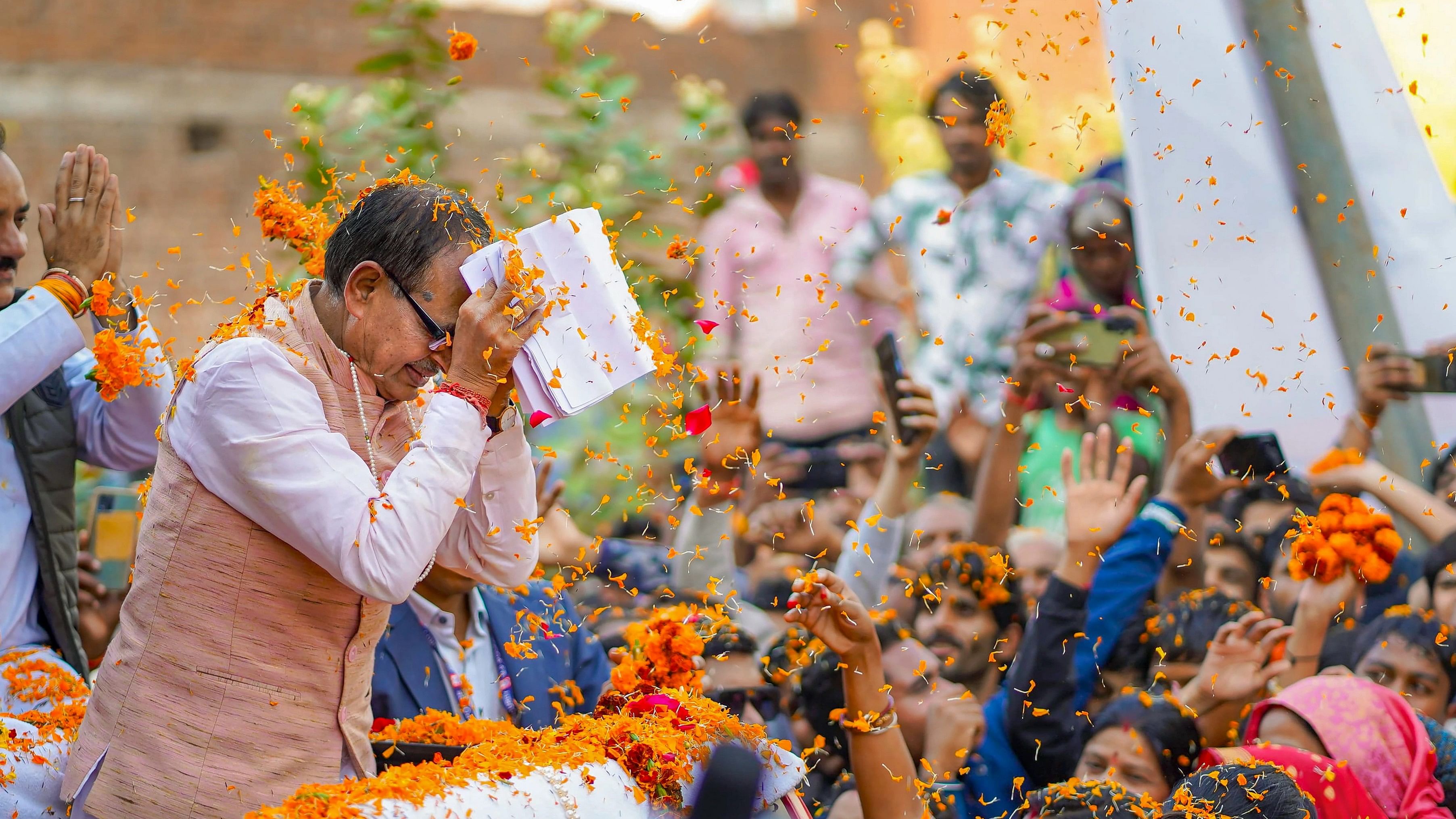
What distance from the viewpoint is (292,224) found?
123 inches

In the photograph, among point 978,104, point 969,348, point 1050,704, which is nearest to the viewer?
point 1050,704

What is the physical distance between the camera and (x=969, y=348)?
5.77m

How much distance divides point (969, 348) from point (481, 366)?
3.68m

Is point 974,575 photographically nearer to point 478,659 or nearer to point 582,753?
point 478,659

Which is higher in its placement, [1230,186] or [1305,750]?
[1230,186]

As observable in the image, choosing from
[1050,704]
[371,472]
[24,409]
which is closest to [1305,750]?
[1050,704]

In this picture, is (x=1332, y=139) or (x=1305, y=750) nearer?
(x=1305, y=750)

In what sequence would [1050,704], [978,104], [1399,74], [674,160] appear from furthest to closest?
[674,160] < [978,104] < [1399,74] < [1050,704]

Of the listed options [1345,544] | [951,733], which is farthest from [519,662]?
[1345,544]

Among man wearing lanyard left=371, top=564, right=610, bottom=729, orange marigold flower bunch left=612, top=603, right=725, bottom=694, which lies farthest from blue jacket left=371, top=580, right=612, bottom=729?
orange marigold flower bunch left=612, top=603, right=725, bottom=694

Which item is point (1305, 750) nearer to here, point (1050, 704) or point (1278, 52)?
point (1050, 704)

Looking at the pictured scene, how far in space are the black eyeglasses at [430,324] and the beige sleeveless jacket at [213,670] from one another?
0.21 m

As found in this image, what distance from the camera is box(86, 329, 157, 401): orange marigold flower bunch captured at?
3086 mm

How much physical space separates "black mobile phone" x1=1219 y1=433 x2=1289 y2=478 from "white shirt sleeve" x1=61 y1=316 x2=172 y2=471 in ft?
10.6
